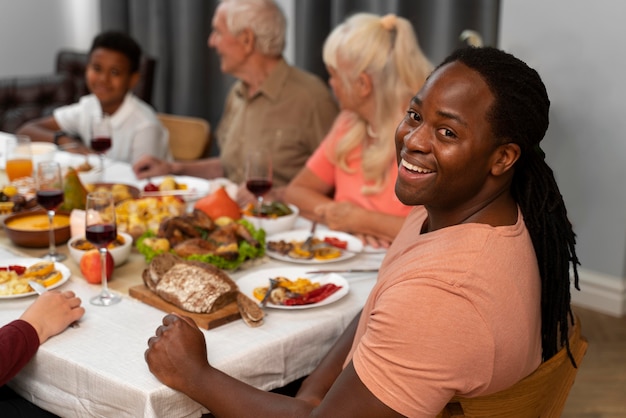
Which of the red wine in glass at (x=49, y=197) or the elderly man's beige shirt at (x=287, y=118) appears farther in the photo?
the elderly man's beige shirt at (x=287, y=118)

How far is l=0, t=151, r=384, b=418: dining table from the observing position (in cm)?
144

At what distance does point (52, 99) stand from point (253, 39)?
2.33m

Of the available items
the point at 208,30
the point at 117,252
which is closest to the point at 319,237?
the point at 117,252

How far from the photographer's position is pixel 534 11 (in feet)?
11.8

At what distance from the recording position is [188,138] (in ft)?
12.5

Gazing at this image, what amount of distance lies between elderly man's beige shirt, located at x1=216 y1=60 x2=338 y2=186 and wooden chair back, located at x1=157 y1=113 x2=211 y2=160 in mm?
400

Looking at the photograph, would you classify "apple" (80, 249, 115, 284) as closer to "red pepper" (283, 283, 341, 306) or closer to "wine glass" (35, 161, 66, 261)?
"wine glass" (35, 161, 66, 261)

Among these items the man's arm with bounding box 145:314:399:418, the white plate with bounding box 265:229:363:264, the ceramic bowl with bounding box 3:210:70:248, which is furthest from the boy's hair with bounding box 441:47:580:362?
the ceramic bowl with bounding box 3:210:70:248

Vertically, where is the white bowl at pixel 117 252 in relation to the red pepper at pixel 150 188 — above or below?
above

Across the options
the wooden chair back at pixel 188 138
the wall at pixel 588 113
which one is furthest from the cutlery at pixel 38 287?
the wall at pixel 588 113

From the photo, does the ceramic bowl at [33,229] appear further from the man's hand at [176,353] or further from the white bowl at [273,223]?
the man's hand at [176,353]

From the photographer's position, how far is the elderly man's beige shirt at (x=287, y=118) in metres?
3.30

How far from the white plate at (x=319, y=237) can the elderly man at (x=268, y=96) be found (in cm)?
107

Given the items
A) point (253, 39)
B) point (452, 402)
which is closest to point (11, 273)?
point (452, 402)
